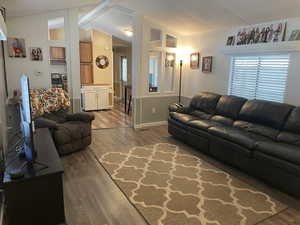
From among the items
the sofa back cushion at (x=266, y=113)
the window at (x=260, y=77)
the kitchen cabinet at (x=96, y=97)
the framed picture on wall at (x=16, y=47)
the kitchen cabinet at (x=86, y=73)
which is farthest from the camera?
the kitchen cabinet at (x=86, y=73)

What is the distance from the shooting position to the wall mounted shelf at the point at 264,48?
3.44 meters

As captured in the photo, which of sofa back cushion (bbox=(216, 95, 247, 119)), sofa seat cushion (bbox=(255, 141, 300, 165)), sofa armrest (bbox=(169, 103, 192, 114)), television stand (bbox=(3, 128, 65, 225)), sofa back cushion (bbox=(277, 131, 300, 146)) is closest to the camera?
television stand (bbox=(3, 128, 65, 225))

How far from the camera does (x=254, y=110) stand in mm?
3750

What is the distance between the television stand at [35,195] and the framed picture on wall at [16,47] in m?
3.04

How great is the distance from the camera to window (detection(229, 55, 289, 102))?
3.79m

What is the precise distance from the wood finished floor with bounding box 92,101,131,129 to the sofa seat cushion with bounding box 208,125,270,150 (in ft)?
8.80

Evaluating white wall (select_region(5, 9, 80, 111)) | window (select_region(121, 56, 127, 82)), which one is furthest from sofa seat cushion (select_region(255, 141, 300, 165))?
window (select_region(121, 56, 127, 82))

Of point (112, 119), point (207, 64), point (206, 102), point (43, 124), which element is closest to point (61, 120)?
point (43, 124)

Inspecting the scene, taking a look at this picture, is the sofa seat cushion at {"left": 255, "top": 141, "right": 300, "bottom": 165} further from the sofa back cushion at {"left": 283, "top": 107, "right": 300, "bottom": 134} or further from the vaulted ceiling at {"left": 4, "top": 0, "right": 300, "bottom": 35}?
the vaulted ceiling at {"left": 4, "top": 0, "right": 300, "bottom": 35}

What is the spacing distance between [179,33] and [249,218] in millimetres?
4621

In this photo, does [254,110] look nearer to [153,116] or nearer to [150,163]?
[150,163]

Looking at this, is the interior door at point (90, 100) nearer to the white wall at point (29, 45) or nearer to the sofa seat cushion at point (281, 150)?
the white wall at point (29, 45)

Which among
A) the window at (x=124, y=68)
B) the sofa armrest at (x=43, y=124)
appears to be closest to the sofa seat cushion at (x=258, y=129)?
the sofa armrest at (x=43, y=124)

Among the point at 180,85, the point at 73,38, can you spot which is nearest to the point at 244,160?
the point at 180,85
